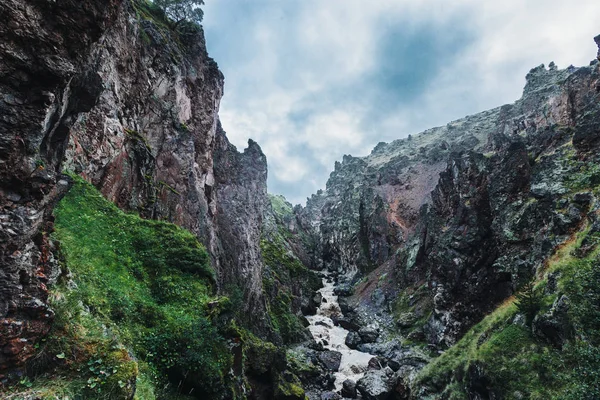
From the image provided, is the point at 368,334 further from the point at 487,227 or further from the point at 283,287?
the point at 487,227

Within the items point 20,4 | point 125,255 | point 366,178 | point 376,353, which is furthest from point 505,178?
point 366,178

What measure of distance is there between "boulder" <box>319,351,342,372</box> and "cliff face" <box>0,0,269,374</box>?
28.0ft

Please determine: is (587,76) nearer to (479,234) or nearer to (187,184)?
(479,234)

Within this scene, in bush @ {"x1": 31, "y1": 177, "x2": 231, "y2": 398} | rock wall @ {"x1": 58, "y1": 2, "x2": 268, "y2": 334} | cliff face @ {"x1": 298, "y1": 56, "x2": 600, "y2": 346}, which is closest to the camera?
bush @ {"x1": 31, "y1": 177, "x2": 231, "y2": 398}

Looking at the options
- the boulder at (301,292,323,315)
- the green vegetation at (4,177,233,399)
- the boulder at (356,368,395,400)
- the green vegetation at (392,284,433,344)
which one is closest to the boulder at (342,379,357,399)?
the boulder at (356,368,395,400)

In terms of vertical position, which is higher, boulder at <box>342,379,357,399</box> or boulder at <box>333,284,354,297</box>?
boulder at <box>333,284,354,297</box>

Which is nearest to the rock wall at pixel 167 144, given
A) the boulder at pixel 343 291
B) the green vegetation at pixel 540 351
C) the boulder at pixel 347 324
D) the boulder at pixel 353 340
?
the boulder at pixel 353 340

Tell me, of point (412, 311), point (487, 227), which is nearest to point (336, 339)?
point (412, 311)

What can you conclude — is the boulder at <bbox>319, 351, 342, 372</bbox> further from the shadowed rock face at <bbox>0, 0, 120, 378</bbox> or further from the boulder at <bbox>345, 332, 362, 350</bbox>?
the shadowed rock face at <bbox>0, 0, 120, 378</bbox>

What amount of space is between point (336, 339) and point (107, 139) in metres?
43.9

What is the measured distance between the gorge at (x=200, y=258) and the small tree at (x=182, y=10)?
3552 mm

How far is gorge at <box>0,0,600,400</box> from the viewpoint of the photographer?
8.12 meters

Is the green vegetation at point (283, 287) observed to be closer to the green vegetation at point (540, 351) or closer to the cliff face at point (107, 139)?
the cliff face at point (107, 139)

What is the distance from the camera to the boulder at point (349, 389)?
3384 cm
